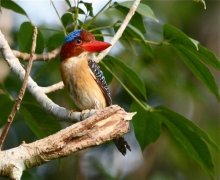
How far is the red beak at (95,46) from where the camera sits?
3.84m

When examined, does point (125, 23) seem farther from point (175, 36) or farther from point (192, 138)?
point (192, 138)

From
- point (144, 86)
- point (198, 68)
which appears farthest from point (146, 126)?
point (198, 68)

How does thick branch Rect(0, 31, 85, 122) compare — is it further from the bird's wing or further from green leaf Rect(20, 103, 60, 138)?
the bird's wing

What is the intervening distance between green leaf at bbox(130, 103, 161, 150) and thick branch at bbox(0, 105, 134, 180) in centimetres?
62

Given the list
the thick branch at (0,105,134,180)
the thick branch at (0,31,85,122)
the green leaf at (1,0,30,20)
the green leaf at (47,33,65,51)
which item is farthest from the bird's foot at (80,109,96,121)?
the green leaf at (47,33,65,51)

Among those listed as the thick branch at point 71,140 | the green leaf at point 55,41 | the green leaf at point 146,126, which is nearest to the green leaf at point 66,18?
the green leaf at point 55,41

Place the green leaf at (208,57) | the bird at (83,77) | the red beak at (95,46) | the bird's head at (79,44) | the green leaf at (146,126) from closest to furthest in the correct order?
the green leaf at (208,57) < the green leaf at (146,126) < the red beak at (95,46) < the bird's head at (79,44) < the bird at (83,77)

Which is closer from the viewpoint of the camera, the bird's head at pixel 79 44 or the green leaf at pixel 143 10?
the green leaf at pixel 143 10

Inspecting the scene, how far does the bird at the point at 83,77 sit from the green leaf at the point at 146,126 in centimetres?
32

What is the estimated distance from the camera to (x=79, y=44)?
416 cm

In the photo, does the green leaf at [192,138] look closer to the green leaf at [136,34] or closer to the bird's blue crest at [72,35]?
the green leaf at [136,34]

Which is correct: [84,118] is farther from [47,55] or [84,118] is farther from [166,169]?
[166,169]

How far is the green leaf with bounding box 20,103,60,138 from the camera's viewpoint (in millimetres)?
3775

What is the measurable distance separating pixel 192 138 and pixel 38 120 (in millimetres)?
796
